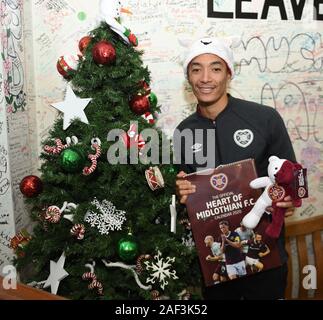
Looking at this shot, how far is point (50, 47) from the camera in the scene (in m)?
2.20

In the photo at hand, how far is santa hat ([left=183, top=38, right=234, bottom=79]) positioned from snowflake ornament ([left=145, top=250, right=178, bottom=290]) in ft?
2.81

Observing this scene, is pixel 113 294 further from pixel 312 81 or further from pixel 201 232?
pixel 312 81

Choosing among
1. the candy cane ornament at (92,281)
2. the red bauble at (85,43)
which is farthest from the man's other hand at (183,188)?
the red bauble at (85,43)

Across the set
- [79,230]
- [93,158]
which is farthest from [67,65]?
[79,230]

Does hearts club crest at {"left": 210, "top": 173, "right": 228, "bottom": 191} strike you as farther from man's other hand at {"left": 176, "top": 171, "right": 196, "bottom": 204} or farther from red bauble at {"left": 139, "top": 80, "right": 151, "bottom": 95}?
red bauble at {"left": 139, "top": 80, "right": 151, "bottom": 95}

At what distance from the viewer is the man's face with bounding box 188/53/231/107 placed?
5.41 feet

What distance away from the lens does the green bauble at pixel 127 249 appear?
1426 mm

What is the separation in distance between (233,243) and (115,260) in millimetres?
483

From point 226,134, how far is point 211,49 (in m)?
0.37

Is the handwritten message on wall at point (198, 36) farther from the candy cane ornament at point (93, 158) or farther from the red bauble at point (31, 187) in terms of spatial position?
the candy cane ornament at point (93, 158)

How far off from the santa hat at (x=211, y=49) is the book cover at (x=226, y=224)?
1.55 ft

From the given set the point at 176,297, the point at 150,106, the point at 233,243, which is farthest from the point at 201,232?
the point at 150,106

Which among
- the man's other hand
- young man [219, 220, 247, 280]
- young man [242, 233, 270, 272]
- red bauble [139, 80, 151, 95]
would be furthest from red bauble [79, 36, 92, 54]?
young man [242, 233, 270, 272]

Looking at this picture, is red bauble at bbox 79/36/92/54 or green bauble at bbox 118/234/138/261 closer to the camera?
green bauble at bbox 118/234/138/261
